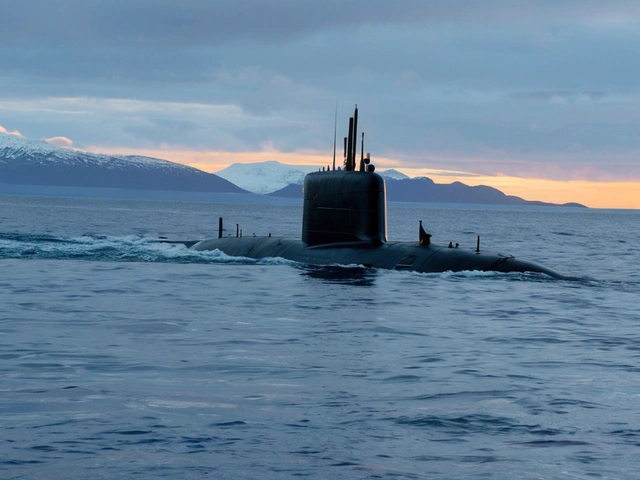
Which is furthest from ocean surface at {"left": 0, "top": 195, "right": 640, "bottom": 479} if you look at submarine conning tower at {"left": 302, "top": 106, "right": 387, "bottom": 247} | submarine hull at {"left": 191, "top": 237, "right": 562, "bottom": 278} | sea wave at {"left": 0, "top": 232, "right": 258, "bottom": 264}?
sea wave at {"left": 0, "top": 232, "right": 258, "bottom": 264}

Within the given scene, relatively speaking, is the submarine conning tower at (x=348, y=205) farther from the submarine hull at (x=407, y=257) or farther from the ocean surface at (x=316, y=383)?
the ocean surface at (x=316, y=383)

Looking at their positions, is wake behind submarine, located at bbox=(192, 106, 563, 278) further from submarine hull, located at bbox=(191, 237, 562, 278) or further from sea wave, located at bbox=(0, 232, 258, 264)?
sea wave, located at bbox=(0, 232, 258, 264)

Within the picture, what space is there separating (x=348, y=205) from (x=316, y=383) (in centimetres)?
1960

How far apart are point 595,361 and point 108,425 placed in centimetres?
820

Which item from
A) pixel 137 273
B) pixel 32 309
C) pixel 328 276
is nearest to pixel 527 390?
pixel 32 309

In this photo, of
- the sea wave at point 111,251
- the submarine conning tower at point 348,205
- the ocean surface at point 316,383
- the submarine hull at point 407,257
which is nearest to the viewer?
the ocean surface at point 316,383

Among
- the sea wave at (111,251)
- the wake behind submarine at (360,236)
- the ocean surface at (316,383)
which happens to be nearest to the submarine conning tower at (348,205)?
the wake behind submarine at (360,236)

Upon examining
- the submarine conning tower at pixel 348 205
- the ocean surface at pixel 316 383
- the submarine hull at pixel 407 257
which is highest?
the submarine conning tower at pixel 348 205

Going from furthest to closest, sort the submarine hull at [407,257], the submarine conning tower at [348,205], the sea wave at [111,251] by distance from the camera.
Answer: the sea wave at [111,251]
the submarine conning tower at [348,205]
the submarine hull at [407,257]

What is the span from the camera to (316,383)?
1243 centimetres

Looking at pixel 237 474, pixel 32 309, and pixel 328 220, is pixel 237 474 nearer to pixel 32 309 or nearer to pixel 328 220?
pixel 32 309

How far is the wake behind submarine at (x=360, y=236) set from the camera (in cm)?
2975

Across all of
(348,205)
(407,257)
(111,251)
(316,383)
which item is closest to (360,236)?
(348,205)

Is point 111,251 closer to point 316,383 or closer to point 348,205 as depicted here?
point 348,205
